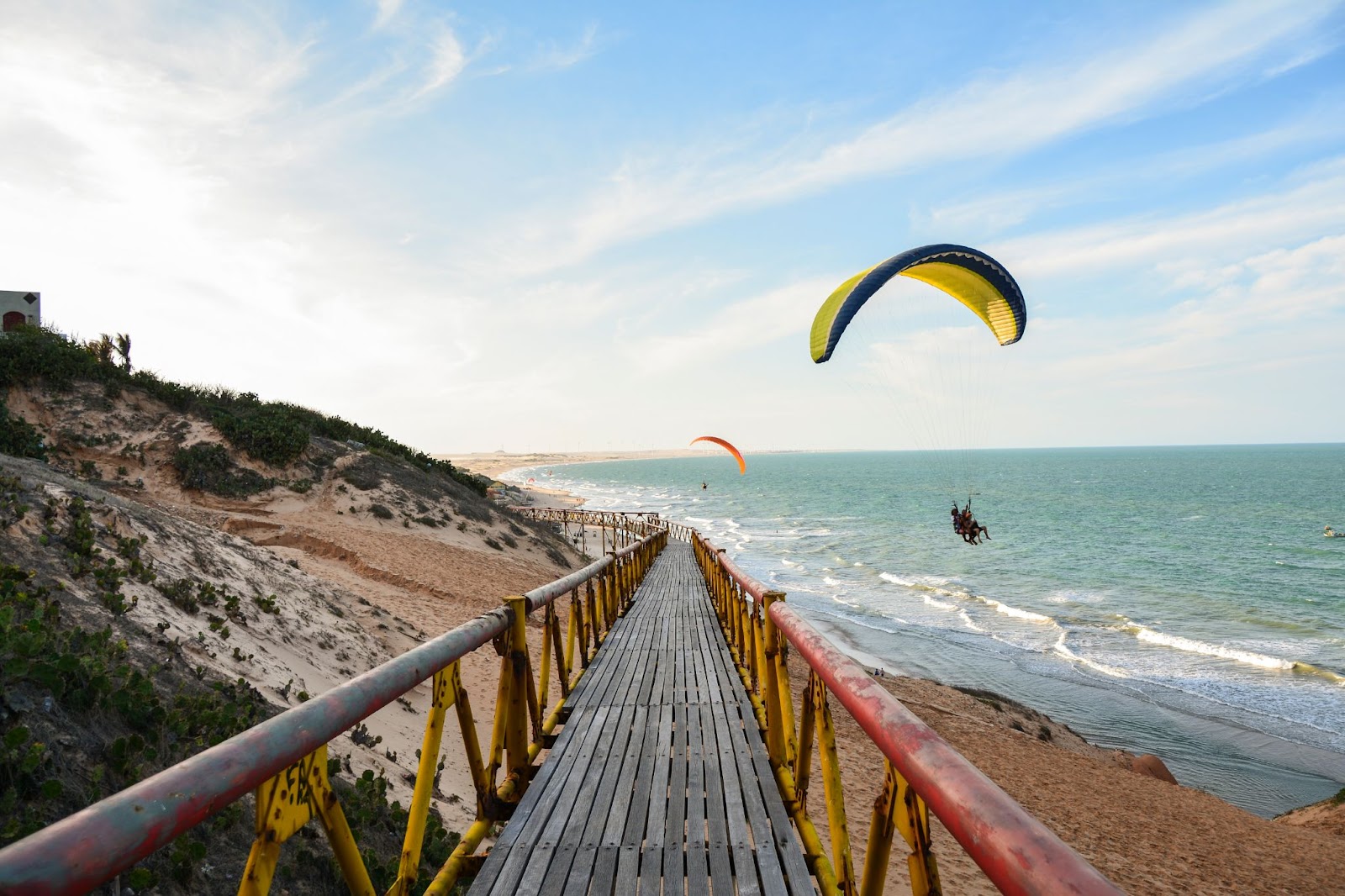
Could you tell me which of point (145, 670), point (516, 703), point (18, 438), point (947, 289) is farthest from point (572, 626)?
point (18, 438)

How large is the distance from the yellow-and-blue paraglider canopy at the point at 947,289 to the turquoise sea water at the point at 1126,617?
359 inches

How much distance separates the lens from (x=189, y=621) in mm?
6148

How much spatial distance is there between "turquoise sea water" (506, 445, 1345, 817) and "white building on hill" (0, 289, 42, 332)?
27.4m

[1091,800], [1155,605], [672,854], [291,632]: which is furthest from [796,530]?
[672,854]

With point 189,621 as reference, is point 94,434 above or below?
above

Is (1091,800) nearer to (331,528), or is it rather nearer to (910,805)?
(910,805)

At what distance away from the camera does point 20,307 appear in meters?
21.9

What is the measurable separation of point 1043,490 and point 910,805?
105m

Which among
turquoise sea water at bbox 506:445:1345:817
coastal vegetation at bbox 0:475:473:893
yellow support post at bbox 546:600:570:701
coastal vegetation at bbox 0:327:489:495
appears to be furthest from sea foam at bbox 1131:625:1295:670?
coastal vegetation at bbox 0:327:489:495

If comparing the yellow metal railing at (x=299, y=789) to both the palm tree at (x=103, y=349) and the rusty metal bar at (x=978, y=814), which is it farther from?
the palm tree at (x=103, y=349)

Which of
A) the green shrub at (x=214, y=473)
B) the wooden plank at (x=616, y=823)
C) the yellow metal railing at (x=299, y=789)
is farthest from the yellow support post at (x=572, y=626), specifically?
the green shrub at (x=214, y=473)

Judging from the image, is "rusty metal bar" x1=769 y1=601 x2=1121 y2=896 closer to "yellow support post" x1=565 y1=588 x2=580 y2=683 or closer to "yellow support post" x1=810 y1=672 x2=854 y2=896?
"yellow support post" x1=810 y1=672 x2=854 y2=896

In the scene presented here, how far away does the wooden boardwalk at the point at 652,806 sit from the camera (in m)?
2.95

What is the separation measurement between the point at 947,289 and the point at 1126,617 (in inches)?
659
